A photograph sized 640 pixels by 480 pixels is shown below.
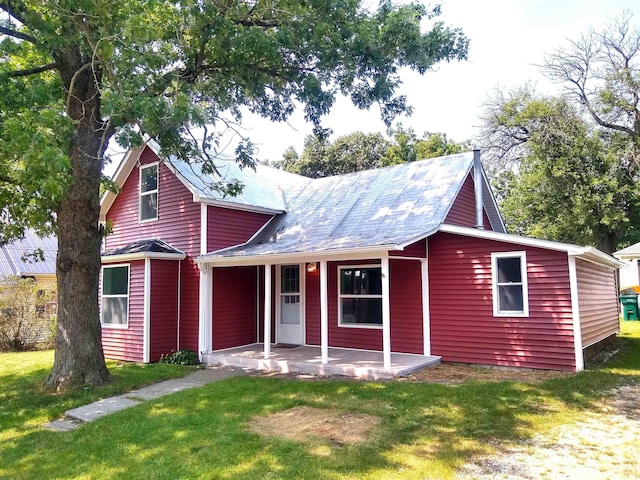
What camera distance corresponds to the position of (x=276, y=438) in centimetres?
553

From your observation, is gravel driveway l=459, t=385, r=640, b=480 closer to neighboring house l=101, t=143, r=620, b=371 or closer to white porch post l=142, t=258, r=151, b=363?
neighboring house l=101, t=143, r=620, b=371

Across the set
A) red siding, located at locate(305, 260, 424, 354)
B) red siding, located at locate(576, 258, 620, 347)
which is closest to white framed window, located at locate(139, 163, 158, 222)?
red siding, located at locate(305, 260, 424, 354)

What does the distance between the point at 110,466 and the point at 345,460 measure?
252 centimetres

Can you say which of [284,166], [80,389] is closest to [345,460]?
[80,389]

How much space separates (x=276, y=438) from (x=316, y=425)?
26.8 inches

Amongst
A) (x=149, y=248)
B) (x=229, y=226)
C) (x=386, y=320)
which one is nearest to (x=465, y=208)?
(x=386, y=320)

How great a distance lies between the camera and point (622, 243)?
29.0 metres

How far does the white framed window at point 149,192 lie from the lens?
13352 mm

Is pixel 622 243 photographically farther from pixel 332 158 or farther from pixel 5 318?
pixel 5 318

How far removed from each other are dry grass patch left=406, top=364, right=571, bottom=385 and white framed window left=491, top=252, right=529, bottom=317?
3.57ft

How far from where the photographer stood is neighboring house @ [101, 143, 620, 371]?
9.12 metres

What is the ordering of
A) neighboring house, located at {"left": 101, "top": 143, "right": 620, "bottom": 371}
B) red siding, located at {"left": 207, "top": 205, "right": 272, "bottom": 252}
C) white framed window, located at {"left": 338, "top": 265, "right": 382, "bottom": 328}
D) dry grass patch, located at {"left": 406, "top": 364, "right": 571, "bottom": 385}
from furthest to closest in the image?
red siding, located at {"left": 207, "top": 205, "right": 272, "bottom": 252} < white framed window, located at {"left": 338, "top": 265, "right": 382, "bottom": 328} < neighboring house, located at {"left": 101, "top": 143, "right": 620, "bottom": 371} < dry grass patch, located at {"left": 406, "top": 364, "right": 571, "bottom": 385}

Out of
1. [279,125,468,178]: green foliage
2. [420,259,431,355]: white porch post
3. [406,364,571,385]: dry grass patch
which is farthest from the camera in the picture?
[279,125,468,178]: green foliage

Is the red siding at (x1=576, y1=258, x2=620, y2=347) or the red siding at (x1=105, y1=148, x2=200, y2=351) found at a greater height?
the red siding at (x1=105, y1=148, x2=200, y2=351)
